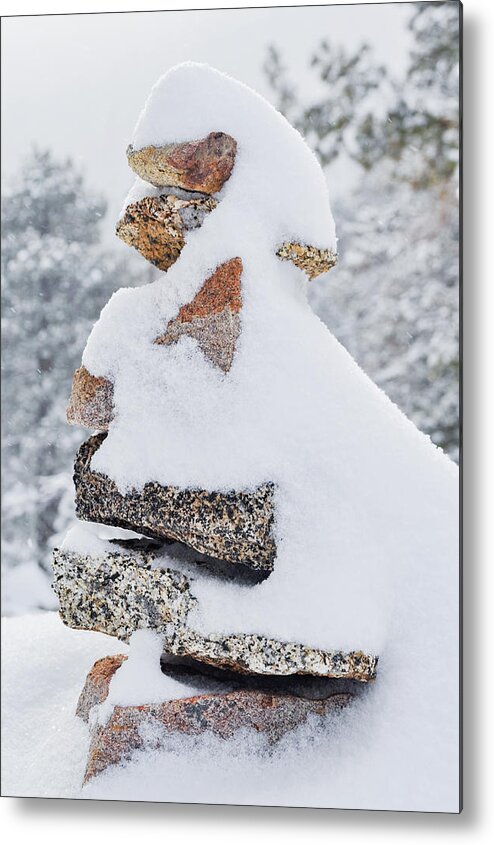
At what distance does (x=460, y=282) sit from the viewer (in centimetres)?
175

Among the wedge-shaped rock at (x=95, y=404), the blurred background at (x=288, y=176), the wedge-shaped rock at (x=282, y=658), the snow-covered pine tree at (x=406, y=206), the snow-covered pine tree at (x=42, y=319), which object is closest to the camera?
the wedge-shaped rock at (x=282, y=658)

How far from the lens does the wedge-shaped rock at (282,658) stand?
147cm

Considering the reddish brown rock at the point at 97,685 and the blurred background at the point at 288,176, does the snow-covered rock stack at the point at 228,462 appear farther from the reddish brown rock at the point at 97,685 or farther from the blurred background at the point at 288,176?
the blurred background at the point at 288,176

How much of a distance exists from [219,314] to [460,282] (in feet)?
1.66

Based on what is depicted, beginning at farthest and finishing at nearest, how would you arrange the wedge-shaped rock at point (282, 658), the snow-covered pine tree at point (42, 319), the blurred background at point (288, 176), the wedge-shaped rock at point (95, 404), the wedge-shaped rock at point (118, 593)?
the snow-covered pine tree at point (42, 319) < the blurred background at point (288, 176) < the wedge-shaped rock at point (95, 404) < the wedge-shaped rock at point (118, 593) < the wedge-shaped rock at point (282, 658)

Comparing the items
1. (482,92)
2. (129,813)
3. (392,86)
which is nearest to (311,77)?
(392,86)

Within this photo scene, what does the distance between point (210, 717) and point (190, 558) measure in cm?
29

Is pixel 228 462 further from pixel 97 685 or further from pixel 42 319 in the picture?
pixel 42 319

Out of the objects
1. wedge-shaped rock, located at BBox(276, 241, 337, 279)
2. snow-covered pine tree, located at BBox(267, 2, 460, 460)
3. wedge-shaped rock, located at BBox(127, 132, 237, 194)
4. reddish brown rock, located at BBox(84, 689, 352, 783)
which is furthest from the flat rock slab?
snow-covered pine tree, located at BBox(267, 2, 460, 460)

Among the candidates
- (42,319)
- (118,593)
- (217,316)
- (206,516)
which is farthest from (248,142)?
(42,319)

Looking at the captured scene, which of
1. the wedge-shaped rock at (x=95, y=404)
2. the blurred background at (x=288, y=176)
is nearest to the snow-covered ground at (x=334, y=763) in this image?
the wedge-shaped rock at (x=95, y=404)

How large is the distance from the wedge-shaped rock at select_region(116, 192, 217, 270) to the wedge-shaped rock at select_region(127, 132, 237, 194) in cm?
3

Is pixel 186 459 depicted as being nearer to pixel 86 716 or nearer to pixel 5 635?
pixel 86 716

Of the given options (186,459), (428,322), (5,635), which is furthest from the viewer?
(428,322)
